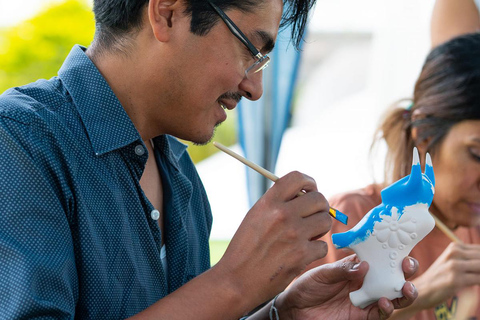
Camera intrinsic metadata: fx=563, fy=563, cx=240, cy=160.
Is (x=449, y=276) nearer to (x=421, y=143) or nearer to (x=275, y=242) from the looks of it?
(x=421, y=143)

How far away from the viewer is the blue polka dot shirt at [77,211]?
38.7 inches

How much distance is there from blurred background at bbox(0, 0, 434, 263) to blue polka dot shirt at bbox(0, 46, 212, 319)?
112cm

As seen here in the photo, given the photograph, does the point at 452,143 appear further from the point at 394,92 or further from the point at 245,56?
the point at 394,92

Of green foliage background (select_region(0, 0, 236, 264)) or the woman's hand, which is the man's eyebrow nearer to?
the woman's hand

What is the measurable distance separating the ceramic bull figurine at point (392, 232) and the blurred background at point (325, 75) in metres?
0.83

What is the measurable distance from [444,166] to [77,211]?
1.31m

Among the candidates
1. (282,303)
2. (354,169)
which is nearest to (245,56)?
(282,303)

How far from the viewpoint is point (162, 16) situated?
3.93 ft

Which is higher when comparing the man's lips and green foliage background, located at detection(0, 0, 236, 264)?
green foliage background, located at detection(0, 0, 236, 264)

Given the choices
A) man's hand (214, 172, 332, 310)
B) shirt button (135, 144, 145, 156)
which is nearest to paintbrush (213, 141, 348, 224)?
man's hand (214, 172, 332, 310)

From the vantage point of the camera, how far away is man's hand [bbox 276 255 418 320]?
1.32 meters

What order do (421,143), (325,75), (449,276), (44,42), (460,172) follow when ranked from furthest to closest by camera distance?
(325,75), (44,42), (421,143), (460,172), (449,276)

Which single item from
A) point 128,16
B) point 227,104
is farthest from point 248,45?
point 128,16

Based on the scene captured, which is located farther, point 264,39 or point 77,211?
point 264,39
